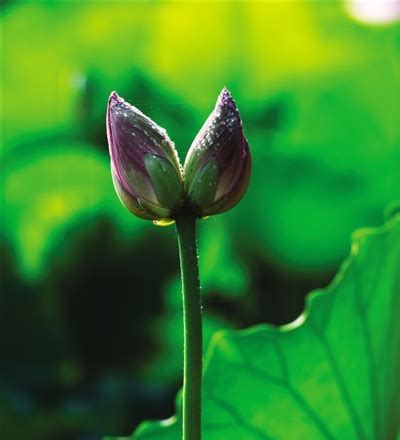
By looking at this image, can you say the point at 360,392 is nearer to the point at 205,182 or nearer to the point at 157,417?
the point at 205,182

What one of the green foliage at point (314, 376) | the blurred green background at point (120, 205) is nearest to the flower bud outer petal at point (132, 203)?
the green foliage at point (314, 376)

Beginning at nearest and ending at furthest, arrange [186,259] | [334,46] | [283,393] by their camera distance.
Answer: [186,259] < [283,393] < [334,46]

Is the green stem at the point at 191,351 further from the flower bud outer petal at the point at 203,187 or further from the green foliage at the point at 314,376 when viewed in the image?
the green foliage at the point at 314,376

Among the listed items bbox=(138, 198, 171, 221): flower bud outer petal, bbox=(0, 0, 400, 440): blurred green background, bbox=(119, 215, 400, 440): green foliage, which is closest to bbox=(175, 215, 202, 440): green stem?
bbox=(138, 198, 171, 221): flower bud outer petal

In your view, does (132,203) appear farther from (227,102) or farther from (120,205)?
(120,205)

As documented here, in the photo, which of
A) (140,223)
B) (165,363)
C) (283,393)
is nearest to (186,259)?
(283,393)

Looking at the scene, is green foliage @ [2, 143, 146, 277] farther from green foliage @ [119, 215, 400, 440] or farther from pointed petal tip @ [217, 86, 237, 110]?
pointed petal tip @ [217, 86, 237, 110]

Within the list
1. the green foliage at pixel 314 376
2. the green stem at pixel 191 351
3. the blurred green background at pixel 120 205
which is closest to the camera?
the green stem at pixel 191 351
